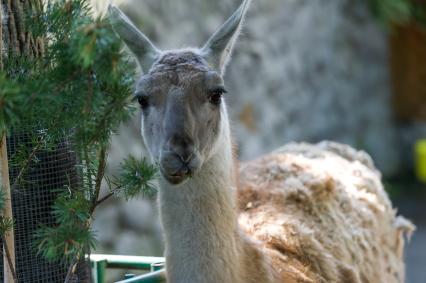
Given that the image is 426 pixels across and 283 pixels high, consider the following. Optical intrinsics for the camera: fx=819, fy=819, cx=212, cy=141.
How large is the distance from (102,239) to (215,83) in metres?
4.11

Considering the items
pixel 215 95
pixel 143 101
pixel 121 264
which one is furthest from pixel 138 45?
pixel 121 264

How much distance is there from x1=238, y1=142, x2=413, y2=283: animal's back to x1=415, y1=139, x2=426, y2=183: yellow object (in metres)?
7.01

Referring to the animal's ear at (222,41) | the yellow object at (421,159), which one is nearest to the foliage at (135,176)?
the animal's ear at (222,41)

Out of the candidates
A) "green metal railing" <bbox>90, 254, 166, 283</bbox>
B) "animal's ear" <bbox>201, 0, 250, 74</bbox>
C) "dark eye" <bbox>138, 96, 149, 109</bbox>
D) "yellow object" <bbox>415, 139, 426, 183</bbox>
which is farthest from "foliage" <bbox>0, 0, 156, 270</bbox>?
"yellow object" <bbox>415, 139, 426, 183</bbox>

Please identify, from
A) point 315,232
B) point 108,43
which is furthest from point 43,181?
point 315,232

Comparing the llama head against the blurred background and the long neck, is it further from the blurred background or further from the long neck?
the blurred background

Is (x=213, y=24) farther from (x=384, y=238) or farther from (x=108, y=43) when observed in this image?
(x=108, y=43)

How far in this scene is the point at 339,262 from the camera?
14.2 ft

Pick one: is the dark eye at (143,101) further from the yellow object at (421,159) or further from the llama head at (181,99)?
the yellow object at (421,159)

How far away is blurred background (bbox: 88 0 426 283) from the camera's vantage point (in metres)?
7.80

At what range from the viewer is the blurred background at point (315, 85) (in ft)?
25.6

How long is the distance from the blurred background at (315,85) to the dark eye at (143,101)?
375 cm

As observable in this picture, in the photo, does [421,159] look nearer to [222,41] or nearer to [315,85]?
[315,85]

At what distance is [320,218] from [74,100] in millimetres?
2317
